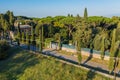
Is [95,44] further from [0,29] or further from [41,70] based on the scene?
[0,29]

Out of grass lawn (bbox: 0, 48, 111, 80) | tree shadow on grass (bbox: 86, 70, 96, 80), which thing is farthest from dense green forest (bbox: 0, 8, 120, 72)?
grass lawn (bbox: 0, 48, 111, 80)

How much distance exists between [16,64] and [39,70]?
6064mm

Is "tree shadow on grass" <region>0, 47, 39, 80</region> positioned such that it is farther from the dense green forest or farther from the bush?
the dense green forest

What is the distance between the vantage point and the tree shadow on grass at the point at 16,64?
2944 centimetres

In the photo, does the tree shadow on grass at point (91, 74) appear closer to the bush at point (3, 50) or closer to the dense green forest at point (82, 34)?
the dense green forest at point (82, 34)

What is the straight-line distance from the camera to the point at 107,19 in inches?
2425

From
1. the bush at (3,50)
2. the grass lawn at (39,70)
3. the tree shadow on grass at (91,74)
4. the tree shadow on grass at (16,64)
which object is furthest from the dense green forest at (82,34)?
the bush at (3,50)

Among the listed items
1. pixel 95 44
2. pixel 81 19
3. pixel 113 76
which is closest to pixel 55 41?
pixel 81 19

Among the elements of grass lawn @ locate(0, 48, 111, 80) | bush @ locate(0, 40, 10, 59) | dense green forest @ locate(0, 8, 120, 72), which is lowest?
grass lawn @ locate(0, 48, 111, 80)

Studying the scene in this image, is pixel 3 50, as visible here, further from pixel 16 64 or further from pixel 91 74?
pixel 91 74

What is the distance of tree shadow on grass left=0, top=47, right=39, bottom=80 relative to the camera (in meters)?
29.4

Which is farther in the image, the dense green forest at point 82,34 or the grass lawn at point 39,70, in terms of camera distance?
the dense green forest at point 82,34

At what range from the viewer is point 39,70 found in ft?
96.2

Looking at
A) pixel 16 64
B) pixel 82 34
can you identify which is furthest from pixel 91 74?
pixel 82 34
